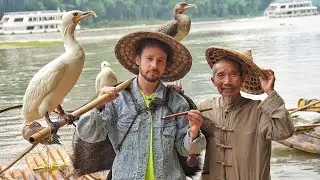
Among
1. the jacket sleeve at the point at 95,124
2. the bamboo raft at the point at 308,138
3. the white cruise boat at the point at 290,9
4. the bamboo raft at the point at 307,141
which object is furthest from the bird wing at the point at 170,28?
the white cruise boat at the point at 290,9

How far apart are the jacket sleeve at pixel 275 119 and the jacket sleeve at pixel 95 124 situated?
0.66 m

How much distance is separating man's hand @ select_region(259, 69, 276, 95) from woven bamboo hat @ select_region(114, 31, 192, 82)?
13.1 inches

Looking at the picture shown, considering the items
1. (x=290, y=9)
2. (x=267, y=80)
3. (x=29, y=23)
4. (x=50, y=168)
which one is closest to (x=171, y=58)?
(x=267, y=80)

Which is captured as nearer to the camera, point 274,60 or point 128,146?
point 128,146

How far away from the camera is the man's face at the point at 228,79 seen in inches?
113

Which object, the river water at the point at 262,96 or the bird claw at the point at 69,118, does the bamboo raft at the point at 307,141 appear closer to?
the river water at the point at 262,96

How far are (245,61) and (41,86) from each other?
42.0 inches

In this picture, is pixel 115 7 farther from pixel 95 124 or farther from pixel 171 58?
pixel 95 124

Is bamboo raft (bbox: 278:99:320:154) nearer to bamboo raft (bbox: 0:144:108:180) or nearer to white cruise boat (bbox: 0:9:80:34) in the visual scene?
bamboo raft (bbox: 0:144:108:180)

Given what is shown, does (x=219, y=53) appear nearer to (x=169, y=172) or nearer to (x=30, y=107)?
(x=169, y=172)

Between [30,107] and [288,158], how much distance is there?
17.6 ft

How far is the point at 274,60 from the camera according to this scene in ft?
72.6

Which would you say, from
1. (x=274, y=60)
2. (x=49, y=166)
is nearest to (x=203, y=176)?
(x=49, y=166)

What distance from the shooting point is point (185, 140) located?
8.91 ft
